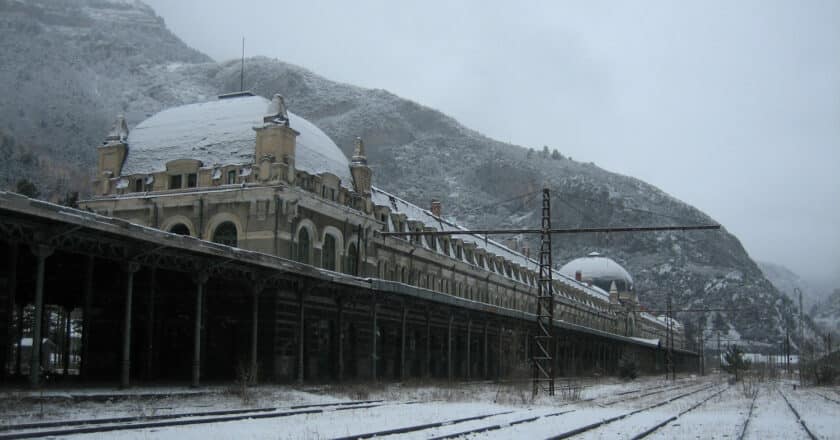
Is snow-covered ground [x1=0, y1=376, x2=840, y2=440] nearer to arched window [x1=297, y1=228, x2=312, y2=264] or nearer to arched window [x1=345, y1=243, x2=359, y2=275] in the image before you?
arched window [x1=297, y1=228, x2=312, y2=264]

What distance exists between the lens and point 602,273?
143375mm

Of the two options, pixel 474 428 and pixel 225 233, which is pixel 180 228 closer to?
pixel 225 233

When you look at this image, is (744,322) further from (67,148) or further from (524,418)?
(524,418)

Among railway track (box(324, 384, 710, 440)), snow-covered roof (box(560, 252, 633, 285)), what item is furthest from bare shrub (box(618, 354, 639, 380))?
snow-covered roof (box(560, 252, 633, 285))

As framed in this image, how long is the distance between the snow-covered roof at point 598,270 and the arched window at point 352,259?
96295 millimetres

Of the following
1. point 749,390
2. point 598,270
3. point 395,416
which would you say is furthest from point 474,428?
point 598,270

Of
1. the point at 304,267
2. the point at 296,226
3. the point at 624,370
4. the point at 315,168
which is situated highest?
the point at 315,168

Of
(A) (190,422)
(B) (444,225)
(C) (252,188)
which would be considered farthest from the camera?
(B) (444,225)

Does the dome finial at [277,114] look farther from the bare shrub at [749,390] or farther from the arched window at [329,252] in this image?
the bare shrub at [749,390]

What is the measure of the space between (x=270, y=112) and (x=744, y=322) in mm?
166721

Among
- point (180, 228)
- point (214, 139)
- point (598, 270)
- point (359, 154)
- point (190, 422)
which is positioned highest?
point (359, 154)

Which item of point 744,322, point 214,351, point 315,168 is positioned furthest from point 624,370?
point 744,322

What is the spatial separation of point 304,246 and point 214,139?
754 cm

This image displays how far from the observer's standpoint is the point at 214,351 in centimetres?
3475
